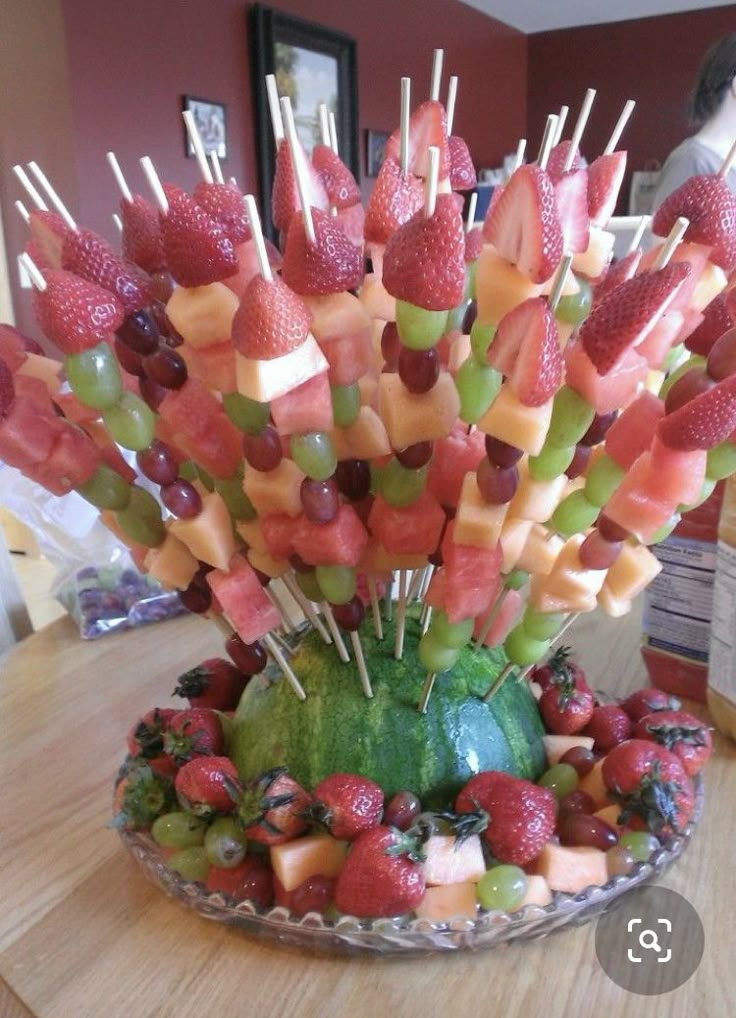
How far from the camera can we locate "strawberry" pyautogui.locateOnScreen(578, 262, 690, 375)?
1.48ft

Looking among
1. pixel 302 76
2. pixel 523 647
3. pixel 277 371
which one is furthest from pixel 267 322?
pixel 302 76

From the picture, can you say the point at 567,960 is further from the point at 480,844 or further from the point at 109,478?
the point at 109,478

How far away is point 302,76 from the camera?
155 inches

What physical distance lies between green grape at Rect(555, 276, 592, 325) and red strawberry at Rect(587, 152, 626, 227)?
8cm

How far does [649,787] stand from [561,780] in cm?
8

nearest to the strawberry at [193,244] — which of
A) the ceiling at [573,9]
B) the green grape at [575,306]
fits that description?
the green grape at [575,306]

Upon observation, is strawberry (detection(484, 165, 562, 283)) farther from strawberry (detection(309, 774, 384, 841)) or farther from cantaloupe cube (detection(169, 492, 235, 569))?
strawberry (detection(309, 774, 384, 841))

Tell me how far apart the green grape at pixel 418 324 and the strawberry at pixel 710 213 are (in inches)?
7.2

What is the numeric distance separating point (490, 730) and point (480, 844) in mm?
98

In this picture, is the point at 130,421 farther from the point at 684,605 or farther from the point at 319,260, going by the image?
the point at 684,605

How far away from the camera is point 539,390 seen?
47 cm

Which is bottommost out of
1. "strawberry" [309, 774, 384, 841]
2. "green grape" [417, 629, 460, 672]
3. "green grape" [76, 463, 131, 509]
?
"strawberry" [309, 774, 384, 841]

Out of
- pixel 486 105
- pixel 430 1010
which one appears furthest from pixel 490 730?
pixel 486 105

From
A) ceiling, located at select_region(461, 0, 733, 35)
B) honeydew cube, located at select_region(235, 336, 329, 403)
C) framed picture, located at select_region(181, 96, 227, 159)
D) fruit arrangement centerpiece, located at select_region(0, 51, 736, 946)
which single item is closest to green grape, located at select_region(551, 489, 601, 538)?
fruit arrangement centerpiece, located at select_region(0, 51, 736, 946)
